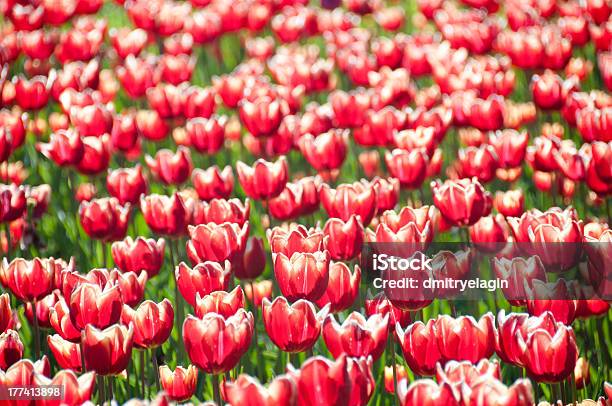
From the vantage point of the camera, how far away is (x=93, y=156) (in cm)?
357

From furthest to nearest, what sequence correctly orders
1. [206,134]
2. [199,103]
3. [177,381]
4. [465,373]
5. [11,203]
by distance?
[199,103] → [206,134] → [11,203] → [177,381] → [465,373]

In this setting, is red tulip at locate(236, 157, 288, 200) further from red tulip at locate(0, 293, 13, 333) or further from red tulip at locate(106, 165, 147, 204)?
red tulip at locate(0, 293, 13, 333)

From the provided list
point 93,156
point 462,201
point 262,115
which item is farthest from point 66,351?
point 262,115

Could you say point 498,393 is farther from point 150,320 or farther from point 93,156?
point 93,156

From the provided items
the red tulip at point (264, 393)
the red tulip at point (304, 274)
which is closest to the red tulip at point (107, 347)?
the red tulip at point (304, 274)

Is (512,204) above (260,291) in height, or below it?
above

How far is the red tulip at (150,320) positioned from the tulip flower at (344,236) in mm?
608

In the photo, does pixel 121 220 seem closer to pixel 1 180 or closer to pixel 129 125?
pixel 129 125

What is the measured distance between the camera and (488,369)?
6.31 feet

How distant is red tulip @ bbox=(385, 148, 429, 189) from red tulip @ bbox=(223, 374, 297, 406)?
68.6 inches

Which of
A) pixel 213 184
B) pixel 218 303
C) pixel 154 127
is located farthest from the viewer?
pixel 154 127

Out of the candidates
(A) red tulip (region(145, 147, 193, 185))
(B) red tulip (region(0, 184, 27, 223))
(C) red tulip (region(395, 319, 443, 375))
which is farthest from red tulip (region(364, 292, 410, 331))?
(B) red tulip (region(0, 184, 27, 223))

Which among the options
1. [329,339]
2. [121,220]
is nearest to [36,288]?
[121,220]

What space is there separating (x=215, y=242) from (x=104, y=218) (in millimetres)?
587
